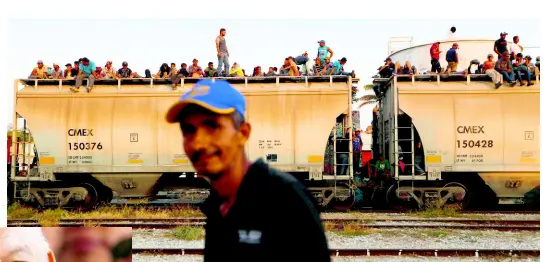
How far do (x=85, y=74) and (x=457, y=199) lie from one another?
30.2ft

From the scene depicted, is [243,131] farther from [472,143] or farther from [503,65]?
[503,65]

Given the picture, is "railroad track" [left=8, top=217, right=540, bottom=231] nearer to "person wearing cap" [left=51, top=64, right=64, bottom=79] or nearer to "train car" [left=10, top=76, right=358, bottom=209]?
"train car" [left=10, top=76, right=358, bottom=209]

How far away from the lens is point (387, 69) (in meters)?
12.4

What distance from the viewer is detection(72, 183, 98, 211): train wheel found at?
11273 millimetres

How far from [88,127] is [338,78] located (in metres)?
6.04

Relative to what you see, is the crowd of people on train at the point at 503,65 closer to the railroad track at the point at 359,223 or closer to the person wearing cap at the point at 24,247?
the railroad track at the point at 359,223

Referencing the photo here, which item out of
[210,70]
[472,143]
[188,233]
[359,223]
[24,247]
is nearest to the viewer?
[24,247]

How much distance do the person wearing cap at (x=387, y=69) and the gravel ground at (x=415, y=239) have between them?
5.00 meters

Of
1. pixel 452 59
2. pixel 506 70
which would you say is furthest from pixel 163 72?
pixel 506 70

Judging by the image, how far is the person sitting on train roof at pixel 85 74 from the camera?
447 inches

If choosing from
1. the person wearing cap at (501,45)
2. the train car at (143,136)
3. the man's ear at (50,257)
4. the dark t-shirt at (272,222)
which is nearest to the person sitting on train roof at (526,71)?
the person wearing cap at (501,45)

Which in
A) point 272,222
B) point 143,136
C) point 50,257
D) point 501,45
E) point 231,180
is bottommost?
point 50,257

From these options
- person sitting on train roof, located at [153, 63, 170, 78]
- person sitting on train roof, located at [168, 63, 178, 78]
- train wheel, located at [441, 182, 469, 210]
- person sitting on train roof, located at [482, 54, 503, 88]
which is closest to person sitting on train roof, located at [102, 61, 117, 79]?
person sitting on train roof, located at [153, 63, 170, 78]

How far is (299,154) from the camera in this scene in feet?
36.1
